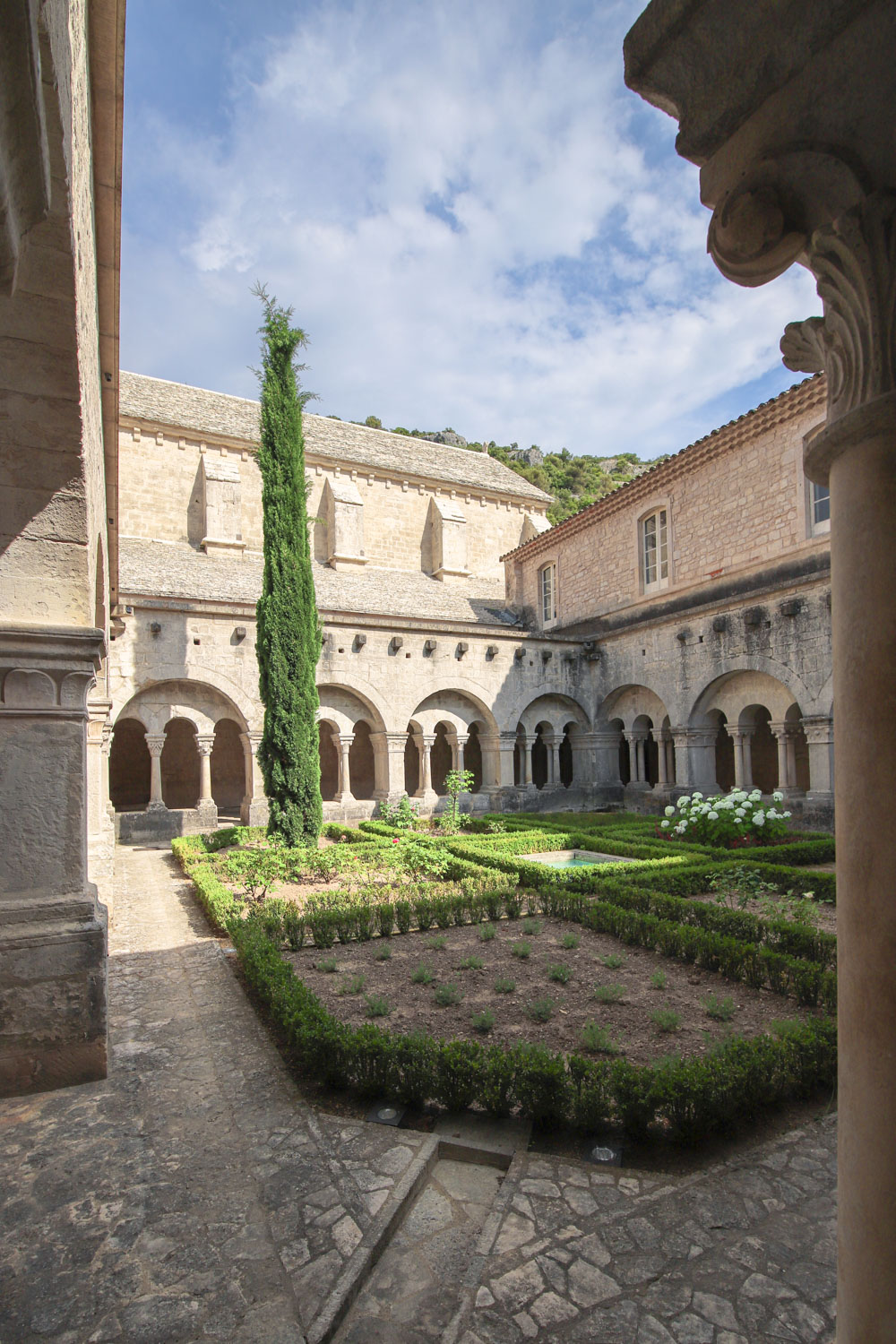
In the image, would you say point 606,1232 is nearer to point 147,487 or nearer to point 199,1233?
point 199,1233

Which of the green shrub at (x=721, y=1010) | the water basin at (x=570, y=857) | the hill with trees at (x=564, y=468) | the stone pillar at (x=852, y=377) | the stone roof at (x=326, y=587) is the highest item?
the hill with trees at (x=564, y=468)

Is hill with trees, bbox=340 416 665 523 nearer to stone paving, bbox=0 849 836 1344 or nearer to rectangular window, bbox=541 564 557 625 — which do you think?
rectangular window, bbox=541 564 557 625

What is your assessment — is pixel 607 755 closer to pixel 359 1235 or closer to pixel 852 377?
pixel 359 1235

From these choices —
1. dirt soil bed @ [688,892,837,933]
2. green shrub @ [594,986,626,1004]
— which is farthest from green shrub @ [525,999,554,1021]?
dirt soil bed @ [688,892,837,933]

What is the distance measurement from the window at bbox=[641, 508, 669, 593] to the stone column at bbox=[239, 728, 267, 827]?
350 inches

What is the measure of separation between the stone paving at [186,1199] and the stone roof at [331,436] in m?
A: 16.1

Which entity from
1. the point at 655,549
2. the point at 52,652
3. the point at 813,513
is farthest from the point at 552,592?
the point at 52,652

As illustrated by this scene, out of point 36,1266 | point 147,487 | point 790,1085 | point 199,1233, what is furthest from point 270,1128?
point 147,487

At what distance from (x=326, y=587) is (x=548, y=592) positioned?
6.00 meters

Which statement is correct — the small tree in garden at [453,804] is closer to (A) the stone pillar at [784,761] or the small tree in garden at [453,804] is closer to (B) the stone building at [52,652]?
(A) the stone pillar at [784,761]

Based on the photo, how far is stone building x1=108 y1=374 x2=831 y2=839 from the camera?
1229 cm

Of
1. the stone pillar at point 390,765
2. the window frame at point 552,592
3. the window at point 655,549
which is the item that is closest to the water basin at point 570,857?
the stone pillar at point 390,765

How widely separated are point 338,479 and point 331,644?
750 cm

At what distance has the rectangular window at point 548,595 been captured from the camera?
19.0 meters
